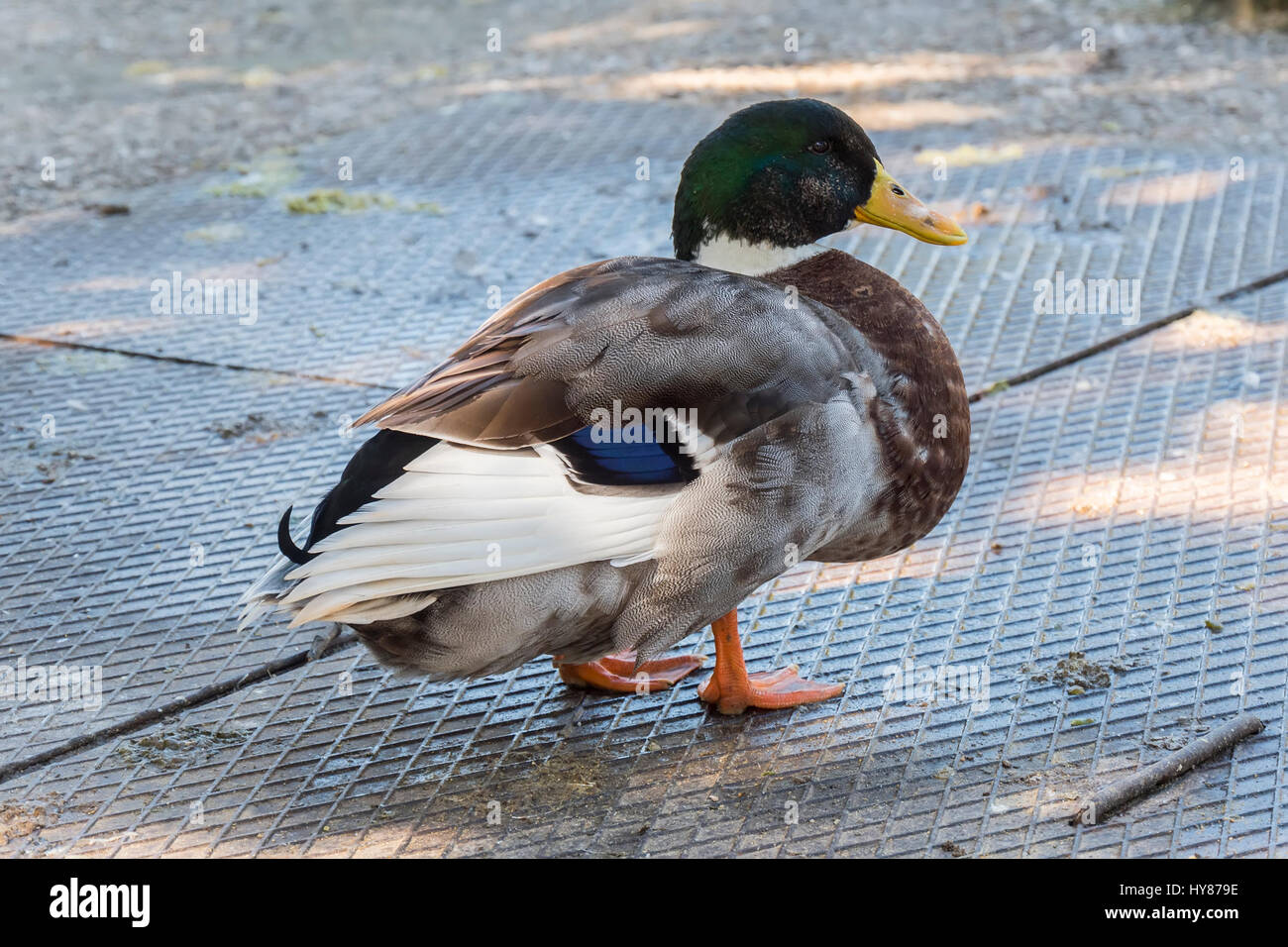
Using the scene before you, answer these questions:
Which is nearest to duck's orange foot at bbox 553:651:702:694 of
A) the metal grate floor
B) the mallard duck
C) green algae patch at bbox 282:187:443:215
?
the metal grate floor

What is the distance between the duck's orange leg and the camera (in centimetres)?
296

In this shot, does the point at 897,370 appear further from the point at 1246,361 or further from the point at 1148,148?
the point at 1148,148

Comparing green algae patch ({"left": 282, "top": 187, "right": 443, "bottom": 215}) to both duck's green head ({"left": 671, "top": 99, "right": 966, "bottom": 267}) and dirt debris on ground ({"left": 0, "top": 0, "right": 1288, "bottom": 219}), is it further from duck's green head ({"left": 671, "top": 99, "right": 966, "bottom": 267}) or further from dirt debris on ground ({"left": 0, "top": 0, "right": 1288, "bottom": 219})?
duck's green head ({"left": 671, "top": 99, "right": 966, "bottom": 267})

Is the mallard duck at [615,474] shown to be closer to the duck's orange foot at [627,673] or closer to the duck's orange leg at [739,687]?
the duck's orange leg at [739,687]

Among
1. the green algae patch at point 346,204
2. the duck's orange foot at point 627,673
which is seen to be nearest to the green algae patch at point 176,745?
the duck's orange foot at point 627,673

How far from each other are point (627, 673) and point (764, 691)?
31cm

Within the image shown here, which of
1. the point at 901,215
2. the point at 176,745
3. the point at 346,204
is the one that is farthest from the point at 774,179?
the point at 346,204

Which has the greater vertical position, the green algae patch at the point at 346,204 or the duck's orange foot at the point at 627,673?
the green algae patch at the point at 346,204

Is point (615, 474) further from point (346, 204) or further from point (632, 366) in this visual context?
point (346, 204)

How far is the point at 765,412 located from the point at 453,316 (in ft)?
7.10

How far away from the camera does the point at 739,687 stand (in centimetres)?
296

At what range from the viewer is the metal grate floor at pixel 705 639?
2.68 m

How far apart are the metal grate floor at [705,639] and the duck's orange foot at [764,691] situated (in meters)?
0.04

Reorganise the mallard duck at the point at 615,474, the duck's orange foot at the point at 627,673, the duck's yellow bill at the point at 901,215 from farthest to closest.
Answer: the duck's yellow bill at the point at 901,215, the duck's orange foot at the point at 627,673, the mallard duck at the point at 615,474
